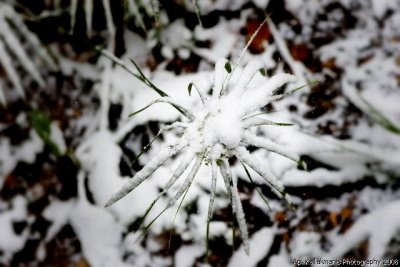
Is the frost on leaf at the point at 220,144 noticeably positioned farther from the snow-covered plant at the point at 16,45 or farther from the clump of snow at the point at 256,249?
the snow-covered plant at the point at 16,45

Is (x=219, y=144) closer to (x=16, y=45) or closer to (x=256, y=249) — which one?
(x=256, y=249)

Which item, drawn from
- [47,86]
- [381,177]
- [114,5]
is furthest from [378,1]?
[47,86]

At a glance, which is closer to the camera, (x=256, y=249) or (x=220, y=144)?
(x=220, y=144)

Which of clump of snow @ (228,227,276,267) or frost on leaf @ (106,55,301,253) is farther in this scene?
clump of snow @ (228,227,276,267)

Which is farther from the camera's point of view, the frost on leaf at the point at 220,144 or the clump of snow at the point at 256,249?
the clump of snow at the point at 256,249

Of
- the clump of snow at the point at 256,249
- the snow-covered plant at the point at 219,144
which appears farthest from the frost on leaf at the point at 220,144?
the clump of snow at the point at 256,249

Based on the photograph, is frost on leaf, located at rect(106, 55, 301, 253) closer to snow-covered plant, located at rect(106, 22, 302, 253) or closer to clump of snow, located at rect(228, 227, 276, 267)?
snow-covered plant, located at rect(106, 22, 302, 253)

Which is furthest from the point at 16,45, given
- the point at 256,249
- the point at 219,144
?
the point at 256,249

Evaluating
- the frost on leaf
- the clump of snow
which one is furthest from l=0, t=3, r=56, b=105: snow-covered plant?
the clump of snow
